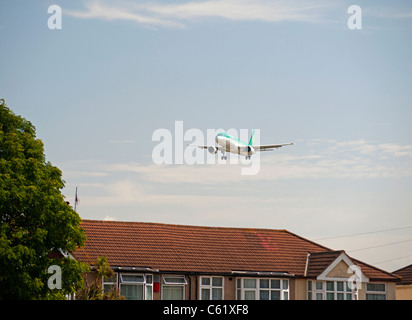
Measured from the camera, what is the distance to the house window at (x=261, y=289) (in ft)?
147

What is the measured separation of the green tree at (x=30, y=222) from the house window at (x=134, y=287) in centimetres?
678

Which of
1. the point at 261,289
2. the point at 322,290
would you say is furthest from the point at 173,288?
the point at 322,290

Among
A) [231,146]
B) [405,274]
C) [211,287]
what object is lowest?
[211,287]

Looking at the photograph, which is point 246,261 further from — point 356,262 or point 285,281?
point 356,262

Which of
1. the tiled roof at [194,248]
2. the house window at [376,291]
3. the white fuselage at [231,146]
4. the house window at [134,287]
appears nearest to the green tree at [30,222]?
the house window at [134,287]

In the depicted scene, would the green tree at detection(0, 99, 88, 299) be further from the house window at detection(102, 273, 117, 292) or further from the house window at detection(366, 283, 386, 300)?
the house window at detection(366, 283, 386, 300)

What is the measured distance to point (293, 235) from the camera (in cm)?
5175

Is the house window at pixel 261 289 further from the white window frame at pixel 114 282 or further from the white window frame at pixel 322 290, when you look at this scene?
the white window frame at pixel 114 282

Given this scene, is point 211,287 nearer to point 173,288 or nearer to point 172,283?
point 173,288

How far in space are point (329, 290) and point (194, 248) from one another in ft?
30.9

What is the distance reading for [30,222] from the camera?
33906 millimetres

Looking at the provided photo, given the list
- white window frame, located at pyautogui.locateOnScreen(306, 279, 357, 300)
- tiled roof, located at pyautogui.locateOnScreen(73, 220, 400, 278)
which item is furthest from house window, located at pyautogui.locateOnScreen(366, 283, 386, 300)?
white window frame, located at pyautogui.locateOnScreen(306, 279, 357, 300)

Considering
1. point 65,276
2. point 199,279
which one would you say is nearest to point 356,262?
point 199,279
